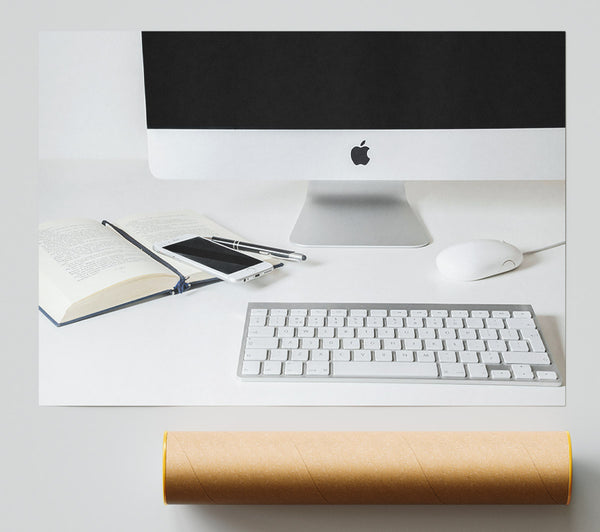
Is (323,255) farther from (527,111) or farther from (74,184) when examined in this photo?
(74,184)

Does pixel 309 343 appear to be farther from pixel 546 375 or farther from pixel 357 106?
pixel 357 106

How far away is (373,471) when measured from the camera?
39cm

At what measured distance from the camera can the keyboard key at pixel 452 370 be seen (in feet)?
1.51

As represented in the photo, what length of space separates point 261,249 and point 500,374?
31 cm

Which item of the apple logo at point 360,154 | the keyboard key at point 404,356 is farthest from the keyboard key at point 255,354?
the apple logo at point 360,154

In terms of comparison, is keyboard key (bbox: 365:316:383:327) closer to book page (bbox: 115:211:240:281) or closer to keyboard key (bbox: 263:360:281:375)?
keyboard key (bbox: 263:360:281:375)

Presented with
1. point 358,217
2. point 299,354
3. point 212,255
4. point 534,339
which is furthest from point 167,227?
point 534,339

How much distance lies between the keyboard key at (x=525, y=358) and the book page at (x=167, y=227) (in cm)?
36

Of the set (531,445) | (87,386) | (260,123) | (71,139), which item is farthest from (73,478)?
(71,139)

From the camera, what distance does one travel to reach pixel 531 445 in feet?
Answer: 1.28

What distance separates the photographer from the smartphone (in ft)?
2.05

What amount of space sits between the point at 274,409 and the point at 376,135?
390mm

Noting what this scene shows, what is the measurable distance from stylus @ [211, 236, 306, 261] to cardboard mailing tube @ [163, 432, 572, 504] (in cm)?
31

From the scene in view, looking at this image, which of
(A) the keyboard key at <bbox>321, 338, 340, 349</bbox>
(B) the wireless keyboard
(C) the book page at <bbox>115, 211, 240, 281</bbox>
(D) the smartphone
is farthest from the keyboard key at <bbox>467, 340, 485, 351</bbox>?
(C) the book page at <bbox>115, 211, 240, 281</bbox>
